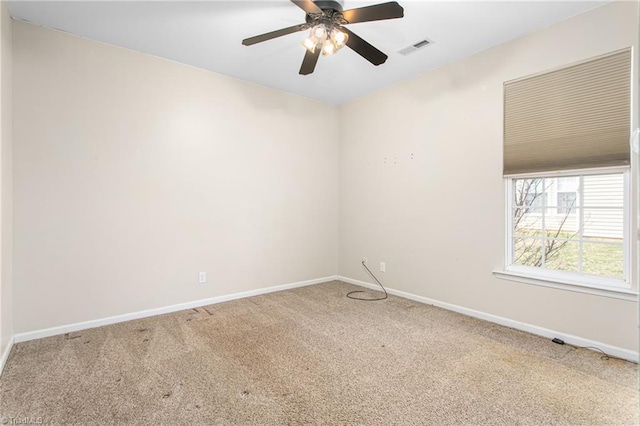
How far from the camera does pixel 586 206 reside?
8.43 feet

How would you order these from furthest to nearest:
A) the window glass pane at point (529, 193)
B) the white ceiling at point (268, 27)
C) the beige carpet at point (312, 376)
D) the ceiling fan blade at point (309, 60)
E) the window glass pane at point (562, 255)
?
the window glass pane at point (529, 193)
the window glass pane at point (562, 255)
the ceiling fan blade at point (309, 60)
the white ceiling at point (268, 27)
the beige carpet at point (312, 376)

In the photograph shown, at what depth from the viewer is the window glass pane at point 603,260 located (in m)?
2.44

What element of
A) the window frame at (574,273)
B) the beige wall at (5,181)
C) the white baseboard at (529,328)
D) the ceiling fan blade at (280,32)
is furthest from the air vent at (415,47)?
the beige wall at (5,181)

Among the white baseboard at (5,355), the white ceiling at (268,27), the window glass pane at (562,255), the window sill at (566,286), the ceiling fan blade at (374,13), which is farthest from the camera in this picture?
the window glass pane at (562,255)

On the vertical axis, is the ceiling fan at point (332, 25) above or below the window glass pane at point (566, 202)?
above

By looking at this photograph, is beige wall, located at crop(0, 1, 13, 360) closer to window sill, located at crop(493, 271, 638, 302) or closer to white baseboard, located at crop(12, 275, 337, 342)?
white baseboard, located at crop(12, 275, 337, 342)

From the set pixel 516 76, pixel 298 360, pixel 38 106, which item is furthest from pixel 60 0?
pixel 516 76

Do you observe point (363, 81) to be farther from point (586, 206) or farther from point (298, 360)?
point (298, 360)

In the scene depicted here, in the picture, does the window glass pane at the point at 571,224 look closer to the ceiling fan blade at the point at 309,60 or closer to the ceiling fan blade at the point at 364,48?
the ceiling fan blade at the point at 364,48

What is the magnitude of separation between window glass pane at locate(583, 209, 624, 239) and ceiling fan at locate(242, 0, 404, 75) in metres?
2.18

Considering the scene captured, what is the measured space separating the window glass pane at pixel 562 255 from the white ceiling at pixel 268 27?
1.89 meters

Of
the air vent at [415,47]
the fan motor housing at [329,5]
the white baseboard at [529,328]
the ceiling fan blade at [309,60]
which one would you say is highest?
the air vent at [415,47]

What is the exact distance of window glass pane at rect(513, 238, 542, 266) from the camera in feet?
9.55

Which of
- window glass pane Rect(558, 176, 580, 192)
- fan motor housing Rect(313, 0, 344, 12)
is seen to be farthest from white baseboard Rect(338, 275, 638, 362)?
fan motor housing Rect(313, 0, 344, 12)
